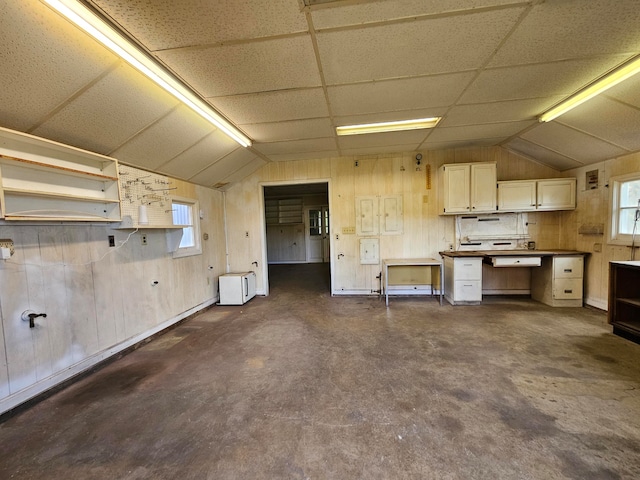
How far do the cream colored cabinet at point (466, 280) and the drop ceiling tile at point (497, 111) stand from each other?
204 cm

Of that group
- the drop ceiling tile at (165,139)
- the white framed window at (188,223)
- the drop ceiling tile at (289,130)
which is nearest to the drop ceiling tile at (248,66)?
the drop ceiling tile at (165,139)

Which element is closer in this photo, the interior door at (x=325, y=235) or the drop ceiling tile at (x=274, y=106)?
the drop ceiling tile at (x=274, y=106)

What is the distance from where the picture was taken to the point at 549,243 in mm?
4578

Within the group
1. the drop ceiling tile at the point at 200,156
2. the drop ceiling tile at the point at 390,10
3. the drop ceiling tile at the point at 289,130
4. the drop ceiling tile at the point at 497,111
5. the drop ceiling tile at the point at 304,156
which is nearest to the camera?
the drop ceiling tile at the point at 390,10

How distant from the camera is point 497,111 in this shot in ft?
10.1

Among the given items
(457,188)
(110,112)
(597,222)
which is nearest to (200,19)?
(110,112)

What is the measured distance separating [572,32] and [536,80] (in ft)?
2.18

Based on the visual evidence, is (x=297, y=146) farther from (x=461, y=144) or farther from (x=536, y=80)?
(x=536, y=80)

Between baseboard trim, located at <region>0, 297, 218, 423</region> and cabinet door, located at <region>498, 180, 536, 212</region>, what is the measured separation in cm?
560

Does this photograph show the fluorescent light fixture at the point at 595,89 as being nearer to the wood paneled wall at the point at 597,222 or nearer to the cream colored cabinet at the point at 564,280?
the wood paneled wall at the point at 597,222

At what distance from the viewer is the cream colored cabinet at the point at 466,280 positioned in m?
4.20

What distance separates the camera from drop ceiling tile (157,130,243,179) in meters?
3.37

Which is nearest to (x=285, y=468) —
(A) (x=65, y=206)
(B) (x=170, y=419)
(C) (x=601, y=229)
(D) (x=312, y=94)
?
(B) (x=170, y=419)

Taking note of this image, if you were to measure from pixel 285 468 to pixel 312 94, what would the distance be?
2.94 m
